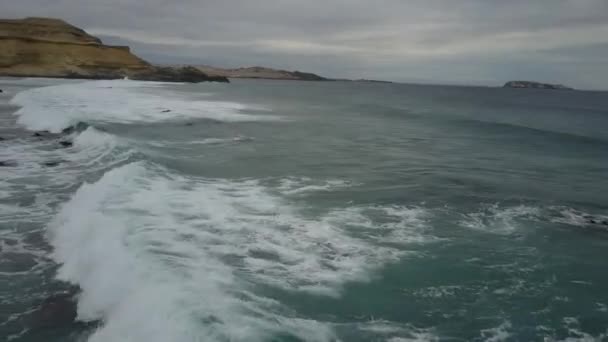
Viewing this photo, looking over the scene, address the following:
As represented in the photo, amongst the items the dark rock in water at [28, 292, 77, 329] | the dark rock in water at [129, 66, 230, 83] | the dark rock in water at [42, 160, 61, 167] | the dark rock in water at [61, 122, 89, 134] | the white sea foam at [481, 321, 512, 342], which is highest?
the dark rock in water at [129, 66, 230, 83]

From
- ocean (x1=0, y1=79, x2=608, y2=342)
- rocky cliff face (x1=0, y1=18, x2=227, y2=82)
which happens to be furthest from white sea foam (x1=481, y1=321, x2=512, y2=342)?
rocky cliff face (x1=0, y1=18, x2=227, y2=82)

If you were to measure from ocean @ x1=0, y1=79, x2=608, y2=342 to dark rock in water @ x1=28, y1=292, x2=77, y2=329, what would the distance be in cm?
4

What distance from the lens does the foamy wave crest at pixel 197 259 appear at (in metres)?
6.45

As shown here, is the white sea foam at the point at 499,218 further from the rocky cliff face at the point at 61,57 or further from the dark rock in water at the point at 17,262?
the rocky cliff face at the point at 61,57

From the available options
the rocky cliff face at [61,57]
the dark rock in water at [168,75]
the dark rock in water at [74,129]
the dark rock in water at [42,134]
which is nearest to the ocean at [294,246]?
the dark rock in water at [42,134]

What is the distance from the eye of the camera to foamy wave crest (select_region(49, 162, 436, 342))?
6.45 meters

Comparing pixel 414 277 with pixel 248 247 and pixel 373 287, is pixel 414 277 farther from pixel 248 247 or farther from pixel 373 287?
pixel 248 247

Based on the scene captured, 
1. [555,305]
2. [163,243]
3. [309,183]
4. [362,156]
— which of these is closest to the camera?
[555,305]

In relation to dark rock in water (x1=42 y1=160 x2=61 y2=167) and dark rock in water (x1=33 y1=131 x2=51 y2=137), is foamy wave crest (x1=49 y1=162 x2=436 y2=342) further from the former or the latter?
dark rock in water (x1=33 y1=131 x2=51 y2=137)

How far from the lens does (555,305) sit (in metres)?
7.57

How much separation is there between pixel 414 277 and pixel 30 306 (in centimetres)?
615

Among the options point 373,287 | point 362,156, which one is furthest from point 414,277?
point 362,156

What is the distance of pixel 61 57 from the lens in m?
85.4

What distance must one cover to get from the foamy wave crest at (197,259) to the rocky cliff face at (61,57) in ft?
258
